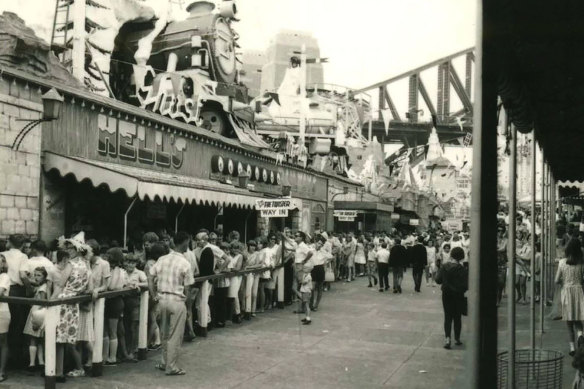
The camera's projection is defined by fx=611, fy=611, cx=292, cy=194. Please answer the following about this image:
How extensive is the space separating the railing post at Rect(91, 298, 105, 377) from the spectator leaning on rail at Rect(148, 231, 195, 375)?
2.31 feet

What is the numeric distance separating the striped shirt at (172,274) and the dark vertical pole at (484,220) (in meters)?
5.29

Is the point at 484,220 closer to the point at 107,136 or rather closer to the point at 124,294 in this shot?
the point at 124,294

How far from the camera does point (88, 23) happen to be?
22406mm

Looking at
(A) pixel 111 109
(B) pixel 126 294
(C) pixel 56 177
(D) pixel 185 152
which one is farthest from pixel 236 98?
(B) pixel 126 294

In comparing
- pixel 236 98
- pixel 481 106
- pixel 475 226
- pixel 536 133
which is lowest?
pixel 475 226

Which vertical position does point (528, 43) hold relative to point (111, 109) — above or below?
below

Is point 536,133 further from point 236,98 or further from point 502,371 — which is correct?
point 236,98

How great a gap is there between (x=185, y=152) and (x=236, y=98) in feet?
32.9

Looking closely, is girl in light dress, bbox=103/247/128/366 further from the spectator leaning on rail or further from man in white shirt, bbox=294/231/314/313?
man in white shirt, bbox=294/231/314/313

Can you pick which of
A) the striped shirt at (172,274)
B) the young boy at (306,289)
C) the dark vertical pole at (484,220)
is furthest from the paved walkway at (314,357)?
the dark vertical pole at (484,220)

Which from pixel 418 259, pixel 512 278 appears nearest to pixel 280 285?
pixel 418 259

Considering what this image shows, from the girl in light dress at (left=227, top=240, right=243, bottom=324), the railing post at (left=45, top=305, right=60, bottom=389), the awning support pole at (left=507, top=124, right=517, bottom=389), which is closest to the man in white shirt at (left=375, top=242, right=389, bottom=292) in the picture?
the girl in light dress at (left=227, top=240, right=243, bottom=324)

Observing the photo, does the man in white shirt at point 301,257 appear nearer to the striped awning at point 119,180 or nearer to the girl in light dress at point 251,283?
the girl in light dress at point 251,283

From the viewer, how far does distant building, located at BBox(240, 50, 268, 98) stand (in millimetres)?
100938
